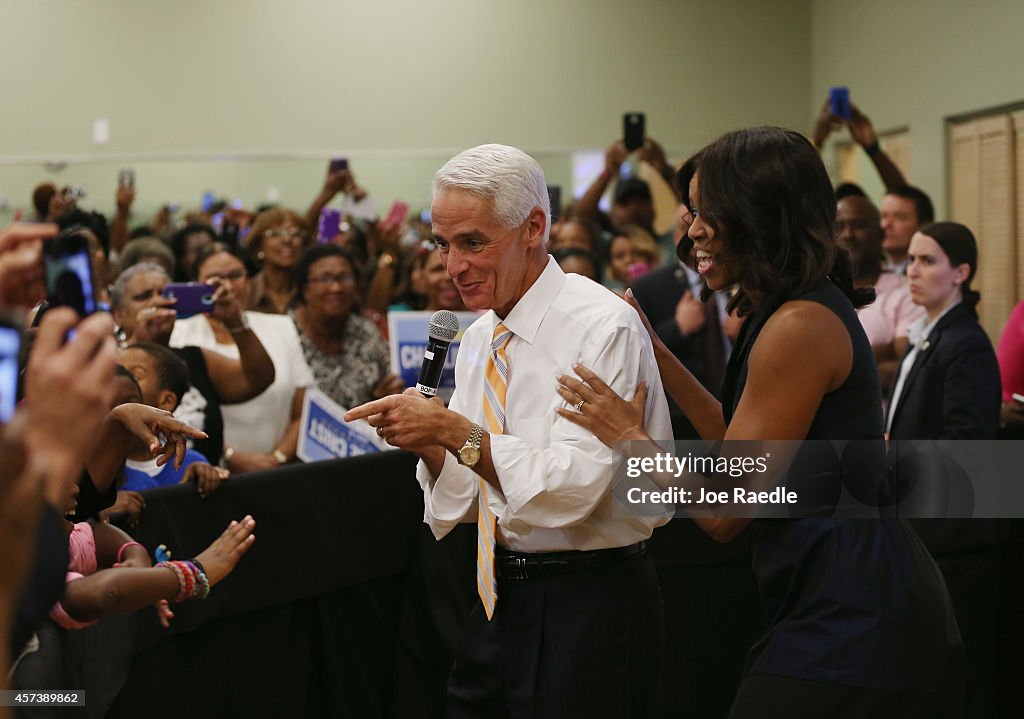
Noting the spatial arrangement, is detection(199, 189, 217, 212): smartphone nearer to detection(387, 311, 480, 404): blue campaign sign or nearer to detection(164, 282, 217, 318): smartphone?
detection(387, 311, 480, 404): blue campaign sign

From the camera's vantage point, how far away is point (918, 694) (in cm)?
220

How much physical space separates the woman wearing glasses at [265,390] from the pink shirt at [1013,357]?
2.76 meters

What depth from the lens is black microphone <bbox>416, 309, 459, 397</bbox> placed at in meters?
2.48

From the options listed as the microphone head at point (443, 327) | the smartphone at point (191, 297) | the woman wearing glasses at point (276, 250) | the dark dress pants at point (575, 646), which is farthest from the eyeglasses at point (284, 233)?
the dark dress pants at point (575, 646)

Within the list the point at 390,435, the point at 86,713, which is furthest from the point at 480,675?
the point at 86,713

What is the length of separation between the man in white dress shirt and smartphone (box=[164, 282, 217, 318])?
5.79 ft

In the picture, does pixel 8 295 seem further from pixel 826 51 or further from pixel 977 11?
pixel 826 51

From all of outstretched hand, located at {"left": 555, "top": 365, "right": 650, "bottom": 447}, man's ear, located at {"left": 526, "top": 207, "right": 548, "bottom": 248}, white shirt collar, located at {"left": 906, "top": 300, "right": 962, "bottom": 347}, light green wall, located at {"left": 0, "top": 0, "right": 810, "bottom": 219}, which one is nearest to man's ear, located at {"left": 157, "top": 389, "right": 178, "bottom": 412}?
man's ear, located at {"left": 526, "top": 207, "right": 548, "bottom": 248}

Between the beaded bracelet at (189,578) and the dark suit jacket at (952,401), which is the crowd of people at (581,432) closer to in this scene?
the beaded bracelet at (189,578)

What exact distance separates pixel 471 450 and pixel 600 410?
10.3 inches

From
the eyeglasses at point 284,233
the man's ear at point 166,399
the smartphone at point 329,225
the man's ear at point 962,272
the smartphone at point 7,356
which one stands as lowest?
the man's ear at point 166,399

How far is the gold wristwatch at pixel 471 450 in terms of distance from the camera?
2365 millimetres

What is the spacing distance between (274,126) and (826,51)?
5.20 m

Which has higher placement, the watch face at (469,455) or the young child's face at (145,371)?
the young child's face at (145,371)
